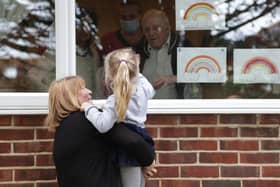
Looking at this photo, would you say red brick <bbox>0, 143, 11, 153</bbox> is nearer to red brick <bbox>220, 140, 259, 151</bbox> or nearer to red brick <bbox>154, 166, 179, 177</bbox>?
red brick <bbox>154, 166, 179, 177</bbox>

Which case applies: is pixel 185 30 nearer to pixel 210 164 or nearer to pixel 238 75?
pixel 238 75

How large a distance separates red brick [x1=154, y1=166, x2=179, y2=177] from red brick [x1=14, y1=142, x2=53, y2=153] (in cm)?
Result: 78

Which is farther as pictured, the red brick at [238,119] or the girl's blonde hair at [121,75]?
the red brick at [238,119]

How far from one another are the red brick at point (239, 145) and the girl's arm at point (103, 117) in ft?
3.79

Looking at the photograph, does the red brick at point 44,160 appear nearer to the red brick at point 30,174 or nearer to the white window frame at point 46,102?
the red brick at point 30,174

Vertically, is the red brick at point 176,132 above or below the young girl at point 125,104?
below

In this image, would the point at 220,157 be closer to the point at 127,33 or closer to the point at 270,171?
the point at 270,171

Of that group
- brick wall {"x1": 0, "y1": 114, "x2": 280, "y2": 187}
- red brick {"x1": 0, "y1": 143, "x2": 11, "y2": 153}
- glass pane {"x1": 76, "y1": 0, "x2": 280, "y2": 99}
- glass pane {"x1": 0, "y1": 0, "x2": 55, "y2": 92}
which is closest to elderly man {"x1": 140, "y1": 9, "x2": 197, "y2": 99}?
glass pane {"x1": 76, "y1": 0, "x2": 280, "y2": 99}

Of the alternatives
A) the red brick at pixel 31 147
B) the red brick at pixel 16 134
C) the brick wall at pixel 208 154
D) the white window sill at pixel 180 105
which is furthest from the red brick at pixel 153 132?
the red brick at pixel 16 134

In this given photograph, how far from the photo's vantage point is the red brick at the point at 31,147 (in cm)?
387

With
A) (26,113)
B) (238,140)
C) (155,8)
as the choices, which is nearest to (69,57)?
(26,113)

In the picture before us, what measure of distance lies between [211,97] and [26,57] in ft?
4.45

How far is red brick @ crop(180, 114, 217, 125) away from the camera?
391 cm

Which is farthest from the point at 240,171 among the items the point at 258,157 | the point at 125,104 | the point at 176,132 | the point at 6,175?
the point at 6,175
